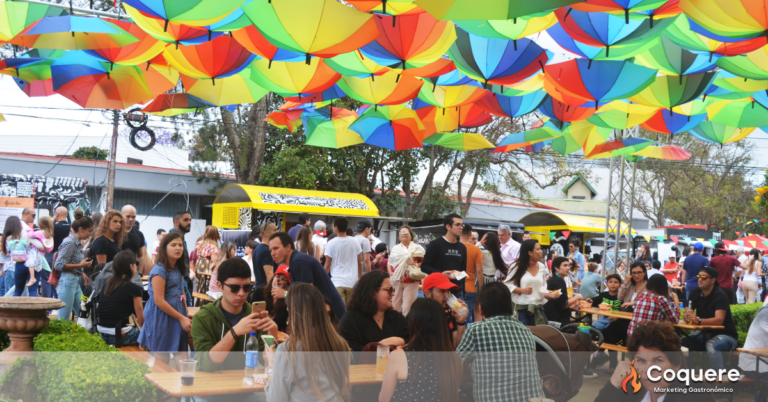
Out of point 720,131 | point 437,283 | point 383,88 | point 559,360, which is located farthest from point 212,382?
→ point 720,131

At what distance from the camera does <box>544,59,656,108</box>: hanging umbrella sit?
6.39 meters

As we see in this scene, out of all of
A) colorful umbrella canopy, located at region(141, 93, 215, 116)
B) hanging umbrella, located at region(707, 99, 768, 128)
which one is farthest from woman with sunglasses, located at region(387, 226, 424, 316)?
hanging umbrella, located at region(707, 99, 768, 128)

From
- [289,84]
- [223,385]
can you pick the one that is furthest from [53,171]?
[223,385]

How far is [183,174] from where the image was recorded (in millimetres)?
21375

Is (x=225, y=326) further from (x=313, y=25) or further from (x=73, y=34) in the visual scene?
(x=73, y=34)

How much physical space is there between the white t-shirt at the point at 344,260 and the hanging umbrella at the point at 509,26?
371 centimetres

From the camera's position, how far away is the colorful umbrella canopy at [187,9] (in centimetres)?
483

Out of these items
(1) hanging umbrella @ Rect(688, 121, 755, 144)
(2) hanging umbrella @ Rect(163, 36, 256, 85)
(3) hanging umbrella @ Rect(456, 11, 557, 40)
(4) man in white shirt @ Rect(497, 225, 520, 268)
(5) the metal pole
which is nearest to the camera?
(3) hanging umbrella @ Rect(456, 11, 557, 40)

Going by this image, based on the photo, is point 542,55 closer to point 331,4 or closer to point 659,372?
point 331,4

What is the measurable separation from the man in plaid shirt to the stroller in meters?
0.46

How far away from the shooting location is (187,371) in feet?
11.0

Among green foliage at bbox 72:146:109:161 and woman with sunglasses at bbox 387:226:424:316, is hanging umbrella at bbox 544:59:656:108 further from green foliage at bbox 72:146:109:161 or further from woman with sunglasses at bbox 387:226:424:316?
green foliage at bbox 72:146:109:161

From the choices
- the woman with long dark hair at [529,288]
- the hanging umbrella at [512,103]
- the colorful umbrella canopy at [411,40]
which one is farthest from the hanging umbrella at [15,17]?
the woman with long dark hair at [529,288]

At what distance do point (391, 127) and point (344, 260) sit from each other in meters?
2.52
